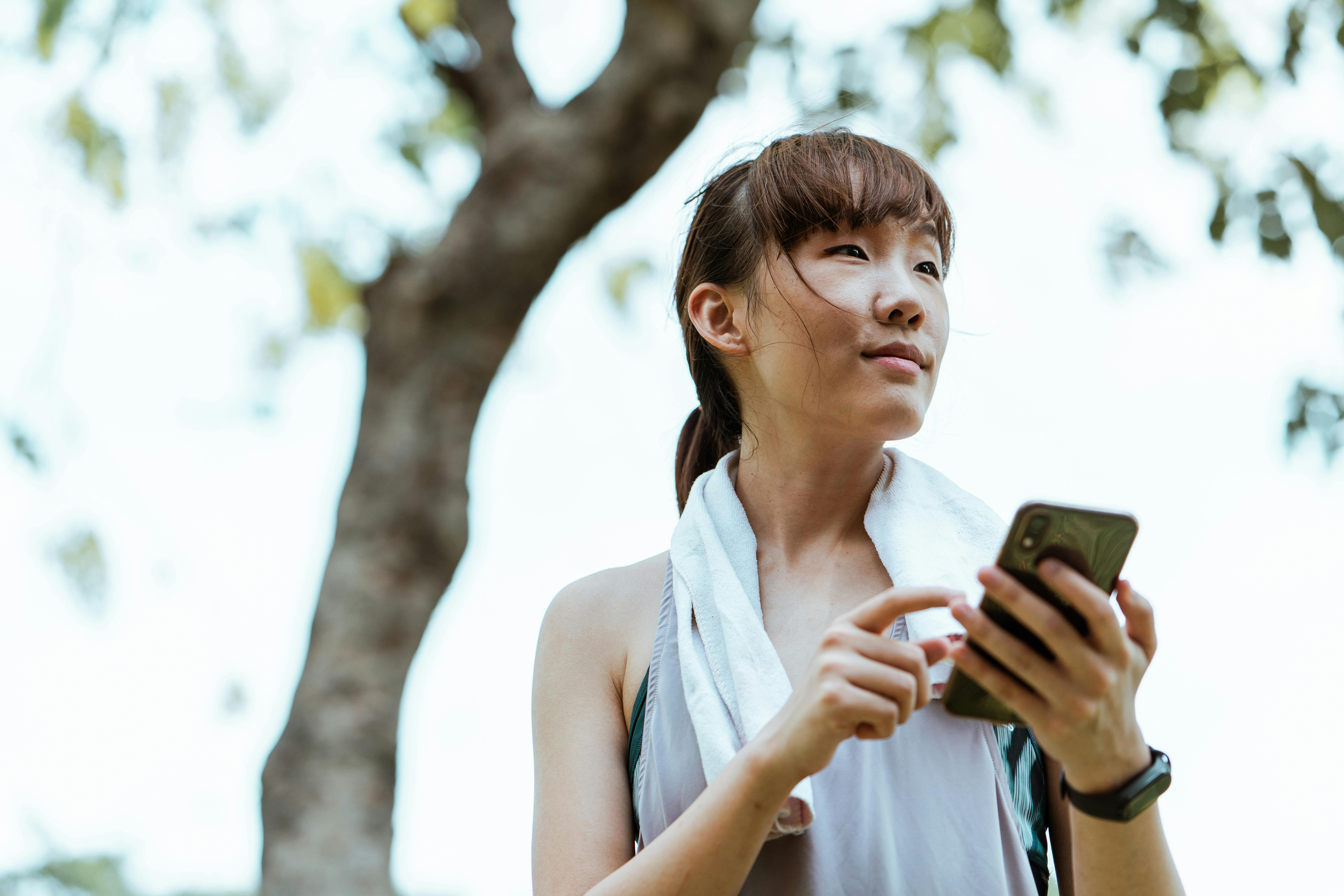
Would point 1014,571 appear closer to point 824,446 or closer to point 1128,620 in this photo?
point 1128,620

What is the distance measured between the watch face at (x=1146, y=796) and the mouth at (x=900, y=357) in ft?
2.13

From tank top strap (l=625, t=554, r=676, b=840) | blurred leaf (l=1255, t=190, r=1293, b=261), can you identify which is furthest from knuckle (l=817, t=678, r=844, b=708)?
blurred leaf (l=1255, t=190, r=1293, b=261)

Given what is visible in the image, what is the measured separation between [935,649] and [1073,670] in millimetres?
173

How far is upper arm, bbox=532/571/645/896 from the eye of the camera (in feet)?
5.54

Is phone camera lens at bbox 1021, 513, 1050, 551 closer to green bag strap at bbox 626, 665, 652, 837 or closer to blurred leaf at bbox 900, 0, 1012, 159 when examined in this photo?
green bag strap at bbox 626, 665, 652, 837

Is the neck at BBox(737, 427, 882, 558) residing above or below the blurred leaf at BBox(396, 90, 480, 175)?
below

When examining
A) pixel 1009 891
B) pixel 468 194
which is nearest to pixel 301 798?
pixel 468 194

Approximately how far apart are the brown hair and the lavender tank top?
1.76ft

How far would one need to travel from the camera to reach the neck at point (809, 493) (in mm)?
1880

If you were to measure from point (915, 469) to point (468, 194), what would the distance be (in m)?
3.47

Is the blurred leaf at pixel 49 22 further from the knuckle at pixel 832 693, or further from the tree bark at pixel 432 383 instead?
the knuckle at pixel 832 693

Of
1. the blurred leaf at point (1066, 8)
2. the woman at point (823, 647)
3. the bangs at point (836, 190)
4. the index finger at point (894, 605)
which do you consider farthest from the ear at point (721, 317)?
the blurred leaf at point (1066, 8)

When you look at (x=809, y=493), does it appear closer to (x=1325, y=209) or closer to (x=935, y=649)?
(x=935, y=649)

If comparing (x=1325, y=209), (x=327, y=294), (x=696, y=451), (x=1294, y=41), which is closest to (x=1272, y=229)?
(x=1325, y=209)
